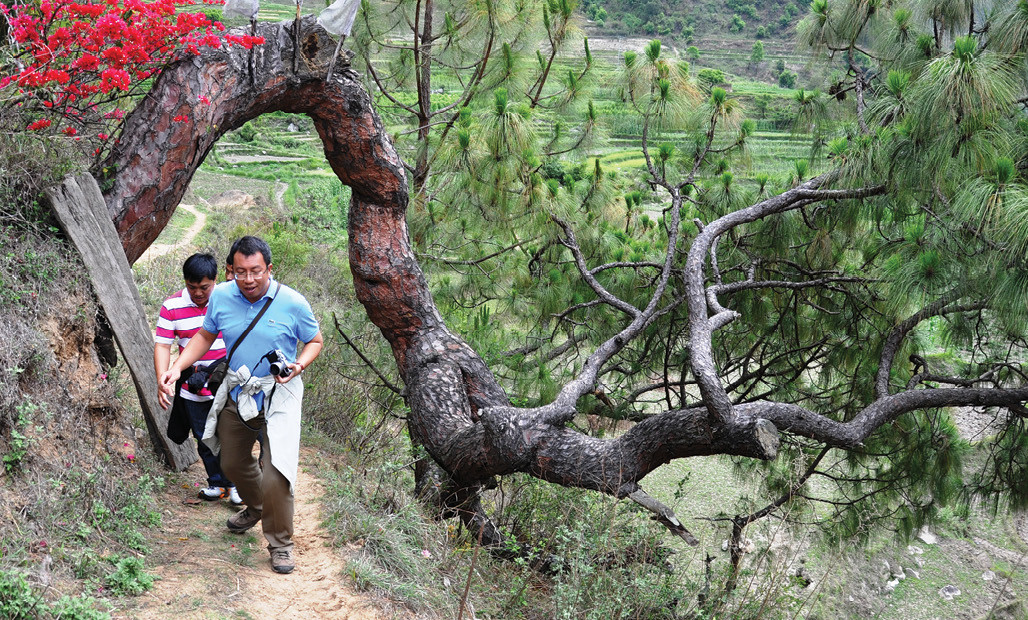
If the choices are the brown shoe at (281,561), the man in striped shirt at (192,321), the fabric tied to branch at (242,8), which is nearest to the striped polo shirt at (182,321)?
the man in striped shirt at (192,321)

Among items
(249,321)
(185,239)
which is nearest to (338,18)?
(249,321)

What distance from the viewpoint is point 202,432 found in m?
3.59

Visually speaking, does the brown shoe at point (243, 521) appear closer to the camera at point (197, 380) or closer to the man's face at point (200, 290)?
the camera at point (197, 380)

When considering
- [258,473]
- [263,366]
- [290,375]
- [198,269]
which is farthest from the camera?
[198,269]

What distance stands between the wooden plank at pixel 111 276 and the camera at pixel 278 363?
0.99 meters

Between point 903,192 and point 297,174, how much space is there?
25.8m

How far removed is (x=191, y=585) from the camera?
9.10ft

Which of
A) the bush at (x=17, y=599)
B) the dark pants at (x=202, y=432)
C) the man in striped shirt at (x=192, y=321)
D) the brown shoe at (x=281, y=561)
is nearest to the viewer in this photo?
the bush at (x=17, y=599)

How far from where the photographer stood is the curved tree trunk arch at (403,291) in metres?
3.39

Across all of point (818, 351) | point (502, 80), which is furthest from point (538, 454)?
point (502, 80)

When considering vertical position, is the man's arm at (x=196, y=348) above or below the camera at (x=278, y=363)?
below

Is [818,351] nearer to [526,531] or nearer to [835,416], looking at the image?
[835,416]

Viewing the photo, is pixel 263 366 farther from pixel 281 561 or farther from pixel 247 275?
pixel 281 561

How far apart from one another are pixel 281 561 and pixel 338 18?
2.52 m
